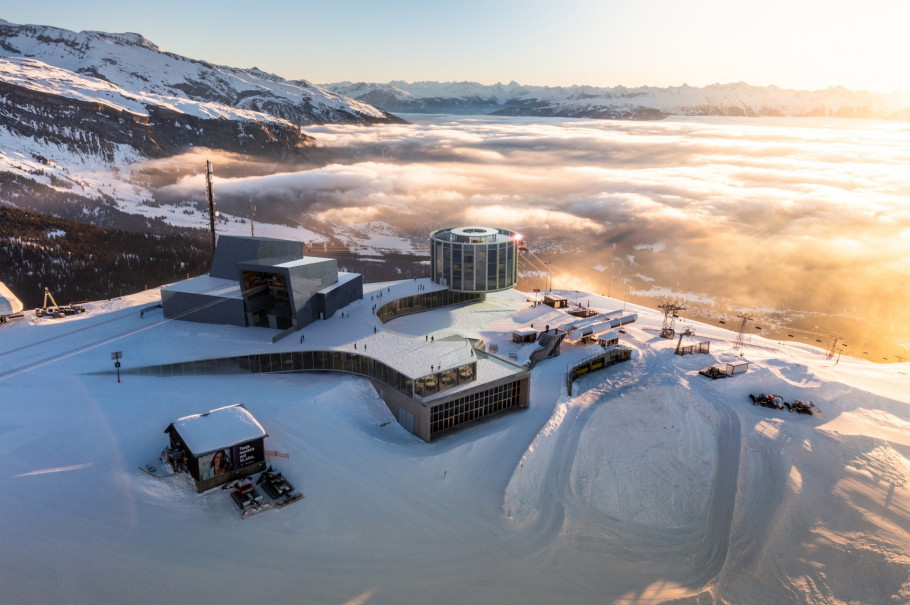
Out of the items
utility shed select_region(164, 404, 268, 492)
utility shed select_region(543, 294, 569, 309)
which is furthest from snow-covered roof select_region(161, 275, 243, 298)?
utility shed select_region(543, 294, 569, 309)

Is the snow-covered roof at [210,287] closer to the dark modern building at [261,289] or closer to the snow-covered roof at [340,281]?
the dark modern building at [261,289]

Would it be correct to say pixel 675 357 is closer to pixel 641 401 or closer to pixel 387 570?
pixel 641 401

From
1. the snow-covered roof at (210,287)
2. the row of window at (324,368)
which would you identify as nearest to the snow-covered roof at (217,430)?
the row of window at (324,368)

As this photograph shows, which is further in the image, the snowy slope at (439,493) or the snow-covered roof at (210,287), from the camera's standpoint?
the snow-covered roof at (210,287)

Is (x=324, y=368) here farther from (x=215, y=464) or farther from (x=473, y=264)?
(x=473, y=264)

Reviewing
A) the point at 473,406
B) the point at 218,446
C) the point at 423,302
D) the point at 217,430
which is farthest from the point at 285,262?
the point at 218,446

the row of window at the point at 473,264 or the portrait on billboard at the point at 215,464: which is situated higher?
the row of window at the point at 473,264
